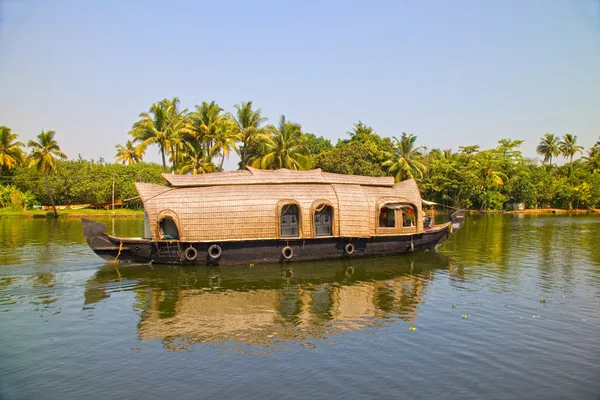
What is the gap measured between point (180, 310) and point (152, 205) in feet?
17.3

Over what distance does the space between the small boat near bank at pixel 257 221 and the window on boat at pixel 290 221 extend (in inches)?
1.4

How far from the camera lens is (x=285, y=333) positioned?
10289 mm

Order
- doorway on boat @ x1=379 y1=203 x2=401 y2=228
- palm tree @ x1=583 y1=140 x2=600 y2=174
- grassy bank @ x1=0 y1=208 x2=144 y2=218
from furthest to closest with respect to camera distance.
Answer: palm tree @ x1=583 y1=140 x2=600 y2=174
grassy bank @ x1=0 y1=208 x2=144 y2=218
doorway on boat @ x1=379 y1=203 x2=401 y2=228

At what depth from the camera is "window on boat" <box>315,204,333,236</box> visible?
57.3 feet

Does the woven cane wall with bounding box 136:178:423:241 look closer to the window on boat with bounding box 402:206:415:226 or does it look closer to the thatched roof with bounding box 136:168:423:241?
the thatched roof with bounding box 136:168:423:241

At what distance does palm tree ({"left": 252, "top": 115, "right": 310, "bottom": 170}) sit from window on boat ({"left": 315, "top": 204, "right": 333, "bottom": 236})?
652 inches

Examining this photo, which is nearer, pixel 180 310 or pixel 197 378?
Answer: pixel 197 378

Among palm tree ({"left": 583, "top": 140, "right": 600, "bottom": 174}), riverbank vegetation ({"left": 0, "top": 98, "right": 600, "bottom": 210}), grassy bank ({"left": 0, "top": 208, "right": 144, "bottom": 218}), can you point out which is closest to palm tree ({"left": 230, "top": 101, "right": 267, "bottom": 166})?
riverbank vegetation ({"left": 0, "top": 98, "right": 600, "bottom": 210})

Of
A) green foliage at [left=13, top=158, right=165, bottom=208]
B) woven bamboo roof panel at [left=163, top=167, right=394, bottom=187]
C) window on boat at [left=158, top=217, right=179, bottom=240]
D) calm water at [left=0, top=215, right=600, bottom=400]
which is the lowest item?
calm water at [left=0, top=215, right=600, bottom=400]

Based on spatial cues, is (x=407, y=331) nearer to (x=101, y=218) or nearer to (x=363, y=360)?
(x=363, y=360)

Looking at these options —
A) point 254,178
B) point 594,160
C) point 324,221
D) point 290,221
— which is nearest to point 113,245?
point 254,178

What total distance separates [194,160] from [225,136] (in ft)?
8.90

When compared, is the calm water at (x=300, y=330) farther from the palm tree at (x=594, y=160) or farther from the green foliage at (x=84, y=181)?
the palm tree at (x=594, y=160)

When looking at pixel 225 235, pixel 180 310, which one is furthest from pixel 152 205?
pixel 180 310
